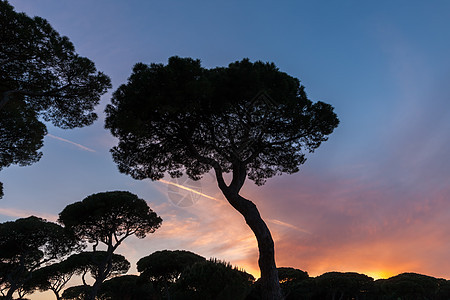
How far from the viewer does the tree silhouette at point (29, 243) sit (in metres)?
26.1

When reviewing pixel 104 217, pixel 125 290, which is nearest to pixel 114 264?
pixel 125 290

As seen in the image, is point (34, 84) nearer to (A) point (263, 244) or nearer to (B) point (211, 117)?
(B) point (211, 117)

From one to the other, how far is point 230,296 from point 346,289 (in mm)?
31653

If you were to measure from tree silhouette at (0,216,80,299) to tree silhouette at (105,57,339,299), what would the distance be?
16.6 meters

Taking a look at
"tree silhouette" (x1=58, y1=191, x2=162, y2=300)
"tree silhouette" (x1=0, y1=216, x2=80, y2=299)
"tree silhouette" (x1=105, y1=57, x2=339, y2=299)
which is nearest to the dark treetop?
"tree silhouette" (x1=105, y1=57, x2=339, y2=299)

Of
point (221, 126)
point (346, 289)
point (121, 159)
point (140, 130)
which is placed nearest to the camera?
point (140, 130)

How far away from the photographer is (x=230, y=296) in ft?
29.0

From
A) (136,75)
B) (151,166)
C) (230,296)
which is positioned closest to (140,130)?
(136,75)

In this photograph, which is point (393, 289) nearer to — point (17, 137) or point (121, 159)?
point (121, 159)

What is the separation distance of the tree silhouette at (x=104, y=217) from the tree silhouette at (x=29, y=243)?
2.33m

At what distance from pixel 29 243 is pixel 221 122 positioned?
2600cm

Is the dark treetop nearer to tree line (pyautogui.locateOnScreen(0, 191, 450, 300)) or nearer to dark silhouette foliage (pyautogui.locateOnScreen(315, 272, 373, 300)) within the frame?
tree line (pyautogui.locateOnScreen(0, 191, 450, 300))

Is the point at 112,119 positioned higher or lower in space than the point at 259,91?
lower

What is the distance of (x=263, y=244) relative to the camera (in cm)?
1075
